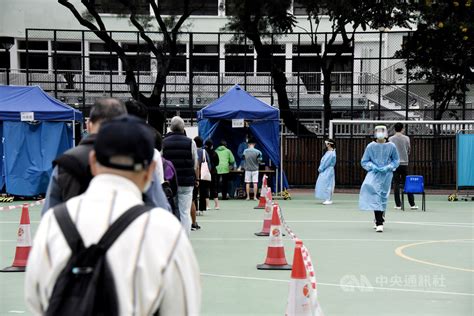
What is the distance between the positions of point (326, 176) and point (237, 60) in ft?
31.5

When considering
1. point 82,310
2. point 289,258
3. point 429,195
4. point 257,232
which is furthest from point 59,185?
point 429,195

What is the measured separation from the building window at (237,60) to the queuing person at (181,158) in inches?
708

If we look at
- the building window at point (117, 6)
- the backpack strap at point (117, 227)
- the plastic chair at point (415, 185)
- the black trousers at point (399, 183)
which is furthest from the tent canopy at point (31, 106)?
the backpack strap at point (117, 227)

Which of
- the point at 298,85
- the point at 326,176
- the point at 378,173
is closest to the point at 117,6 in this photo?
the point at 298,85

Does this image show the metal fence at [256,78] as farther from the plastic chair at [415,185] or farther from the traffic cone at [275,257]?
the traffic cone at [275,257]

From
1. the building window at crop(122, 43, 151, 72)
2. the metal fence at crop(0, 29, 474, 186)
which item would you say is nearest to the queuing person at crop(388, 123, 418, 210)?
the metal fence at crop(0, 29, 474, 186)

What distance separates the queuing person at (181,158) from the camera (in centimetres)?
1152

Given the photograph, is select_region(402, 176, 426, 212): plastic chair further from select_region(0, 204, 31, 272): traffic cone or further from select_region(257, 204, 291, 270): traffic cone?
select_region(0, 204, 31, 272): traffic cone

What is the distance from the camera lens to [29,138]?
22.9 meters

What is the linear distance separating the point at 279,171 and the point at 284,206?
3.14 m

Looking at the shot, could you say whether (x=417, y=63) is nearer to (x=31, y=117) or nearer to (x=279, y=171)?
(x=279, y=171)

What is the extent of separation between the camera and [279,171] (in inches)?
973

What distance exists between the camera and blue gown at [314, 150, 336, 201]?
21781 mm

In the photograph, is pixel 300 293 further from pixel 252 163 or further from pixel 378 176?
pixel 252 163
